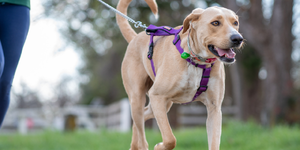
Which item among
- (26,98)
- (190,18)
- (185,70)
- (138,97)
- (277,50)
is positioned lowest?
(26,98)

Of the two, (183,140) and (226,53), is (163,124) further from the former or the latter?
(183,140)

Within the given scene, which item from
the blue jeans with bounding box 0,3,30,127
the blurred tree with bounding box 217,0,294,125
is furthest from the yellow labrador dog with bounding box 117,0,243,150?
the blurred tree with bounding box 217,0,294,125

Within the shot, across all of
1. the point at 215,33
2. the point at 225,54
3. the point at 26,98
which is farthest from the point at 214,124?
the point at 26,98

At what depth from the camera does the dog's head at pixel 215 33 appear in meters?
2.63

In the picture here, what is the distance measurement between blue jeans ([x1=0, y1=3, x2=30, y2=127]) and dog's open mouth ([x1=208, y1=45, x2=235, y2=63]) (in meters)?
1.68

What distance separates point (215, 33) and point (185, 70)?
438 mm

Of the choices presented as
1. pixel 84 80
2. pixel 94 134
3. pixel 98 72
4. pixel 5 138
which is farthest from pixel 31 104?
pixel 94 134

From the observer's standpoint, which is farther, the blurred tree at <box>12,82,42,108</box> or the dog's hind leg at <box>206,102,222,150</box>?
the blurred tree at <box>12,82,42,108</box>

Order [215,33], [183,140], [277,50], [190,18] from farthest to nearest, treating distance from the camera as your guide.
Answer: [277,50] → [183,140] → [190,18] → [215,33]

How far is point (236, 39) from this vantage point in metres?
2.58

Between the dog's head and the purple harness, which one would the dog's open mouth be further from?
the purple harness

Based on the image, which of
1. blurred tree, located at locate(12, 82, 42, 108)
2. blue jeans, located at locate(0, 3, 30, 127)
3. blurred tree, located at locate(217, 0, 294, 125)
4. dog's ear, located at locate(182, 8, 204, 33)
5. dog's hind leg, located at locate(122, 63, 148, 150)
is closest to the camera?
dog's ear, located at locate(182, 8, 204, 33)

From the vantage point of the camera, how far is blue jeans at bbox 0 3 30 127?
295cm

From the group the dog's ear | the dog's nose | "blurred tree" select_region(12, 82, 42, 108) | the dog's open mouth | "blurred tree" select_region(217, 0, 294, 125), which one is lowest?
"blurred tree" select_region(12, 82, 42, 108)
